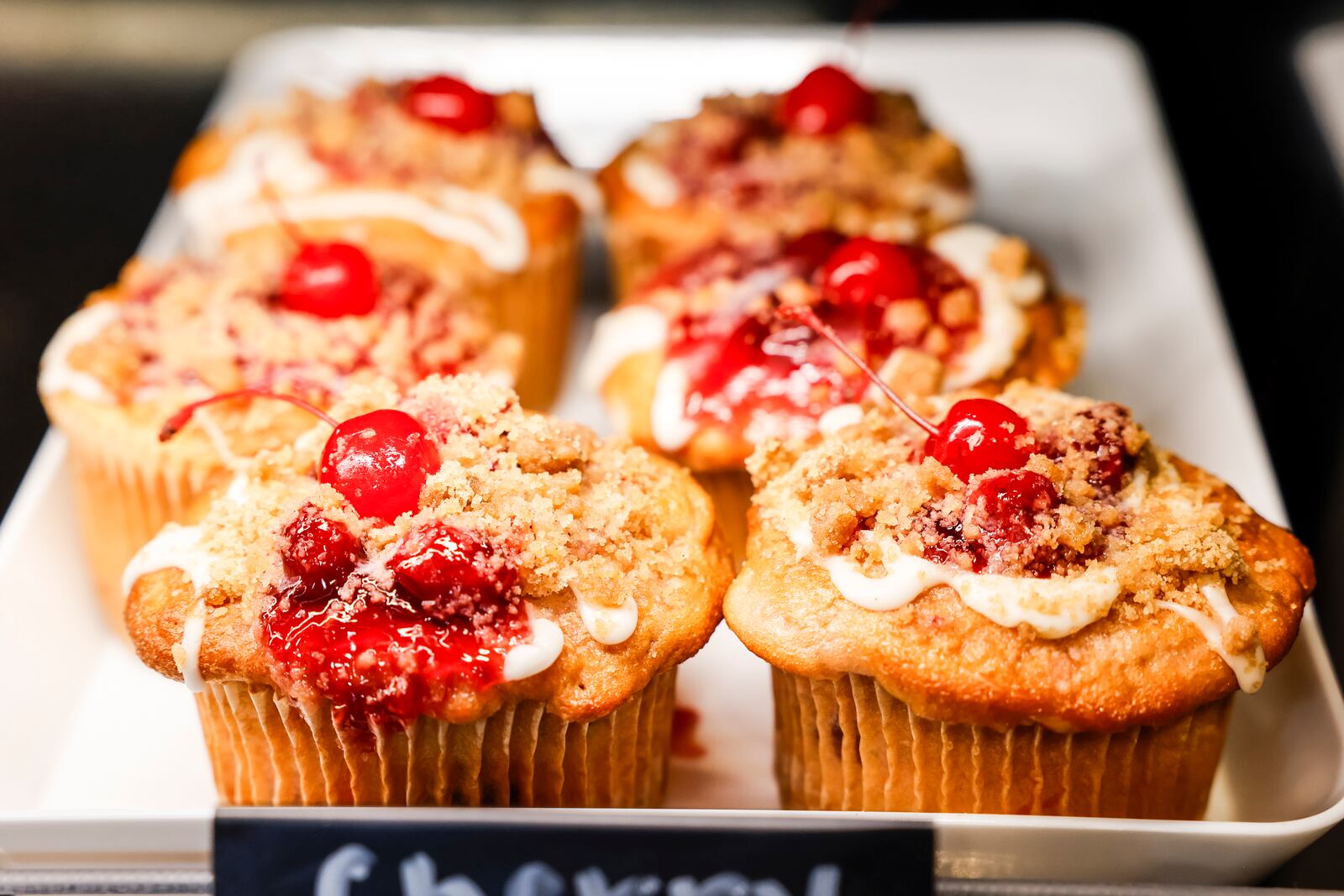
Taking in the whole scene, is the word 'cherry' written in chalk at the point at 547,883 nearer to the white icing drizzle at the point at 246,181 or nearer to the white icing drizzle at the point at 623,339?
the white icing drizzle at the point at 623,339

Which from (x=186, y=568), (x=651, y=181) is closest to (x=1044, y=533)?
(x=186, y=568)

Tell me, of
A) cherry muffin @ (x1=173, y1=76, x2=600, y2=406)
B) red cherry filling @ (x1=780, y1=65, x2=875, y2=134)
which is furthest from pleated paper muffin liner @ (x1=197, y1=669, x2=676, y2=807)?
red cherry filling @ (x1=780, y1=65, x2=875, y2=134)

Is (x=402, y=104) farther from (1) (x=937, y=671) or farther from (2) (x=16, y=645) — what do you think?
(1) (x=937, y=671)

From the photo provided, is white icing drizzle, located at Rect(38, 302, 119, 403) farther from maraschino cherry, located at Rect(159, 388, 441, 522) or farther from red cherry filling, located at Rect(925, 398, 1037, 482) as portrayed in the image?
red cherry filling, located at Rect(925, 398, 1037, 482)

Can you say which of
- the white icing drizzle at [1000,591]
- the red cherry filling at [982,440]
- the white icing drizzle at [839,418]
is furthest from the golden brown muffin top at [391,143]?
the white icing drizzle at [1000,591]

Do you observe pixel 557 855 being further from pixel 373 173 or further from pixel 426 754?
pixel 373 173

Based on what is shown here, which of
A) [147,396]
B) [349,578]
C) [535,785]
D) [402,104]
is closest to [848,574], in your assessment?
[535,785]

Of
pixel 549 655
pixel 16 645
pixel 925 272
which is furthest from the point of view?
pixel 925 272
